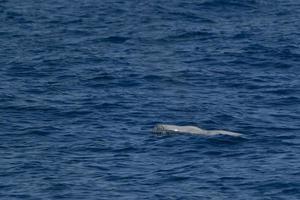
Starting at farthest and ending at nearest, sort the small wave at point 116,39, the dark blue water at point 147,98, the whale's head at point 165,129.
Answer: the small wave at point 116,39, the whale's head at point 165,129, the dark blue water at point 147,98

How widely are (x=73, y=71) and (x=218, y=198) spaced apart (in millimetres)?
25016

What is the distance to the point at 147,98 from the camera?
60.1 m

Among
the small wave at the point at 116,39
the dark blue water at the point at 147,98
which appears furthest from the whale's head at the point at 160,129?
the small wave at the point at 116,39

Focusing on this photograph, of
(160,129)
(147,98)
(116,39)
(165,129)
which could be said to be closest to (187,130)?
(165,129)

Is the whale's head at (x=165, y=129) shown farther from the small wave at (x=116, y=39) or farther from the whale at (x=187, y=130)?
the small wave at (x=116, y=39)

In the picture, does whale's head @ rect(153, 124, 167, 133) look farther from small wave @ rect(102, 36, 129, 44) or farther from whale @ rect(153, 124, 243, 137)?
small wave @ rect(102, 36, 129, 44)

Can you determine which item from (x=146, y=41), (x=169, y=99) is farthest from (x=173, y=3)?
(x=169, y=99)

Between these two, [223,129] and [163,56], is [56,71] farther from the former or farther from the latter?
[223,129]

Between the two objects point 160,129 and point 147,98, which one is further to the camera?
point 147,98

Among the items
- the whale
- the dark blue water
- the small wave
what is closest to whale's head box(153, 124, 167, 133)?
the whale

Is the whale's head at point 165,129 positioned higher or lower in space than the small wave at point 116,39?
lower

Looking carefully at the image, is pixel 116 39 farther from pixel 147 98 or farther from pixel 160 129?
pixel 160 129

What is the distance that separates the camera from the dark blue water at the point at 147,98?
45625mm

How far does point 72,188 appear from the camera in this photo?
44375 mm
